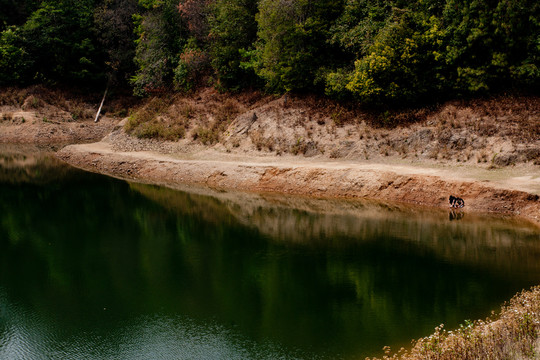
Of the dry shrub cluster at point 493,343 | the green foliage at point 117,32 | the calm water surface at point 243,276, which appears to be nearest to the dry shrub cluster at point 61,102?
the green foliage at point 117,32

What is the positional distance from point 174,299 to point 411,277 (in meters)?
6.57

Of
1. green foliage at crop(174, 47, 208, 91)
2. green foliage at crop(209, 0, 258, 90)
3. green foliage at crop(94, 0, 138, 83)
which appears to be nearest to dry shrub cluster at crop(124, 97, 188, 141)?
green foliage at crop(174, 47, 208, 91)

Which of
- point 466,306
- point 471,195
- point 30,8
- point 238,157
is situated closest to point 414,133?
point 471,195

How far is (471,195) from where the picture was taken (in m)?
22.5

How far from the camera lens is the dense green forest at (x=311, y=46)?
26.7 m

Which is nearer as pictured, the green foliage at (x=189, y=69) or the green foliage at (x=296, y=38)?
the green foliage at (x=296, y=38)

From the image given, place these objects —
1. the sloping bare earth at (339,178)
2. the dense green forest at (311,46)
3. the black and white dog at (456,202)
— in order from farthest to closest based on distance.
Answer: the dense green forest at (311,46) < the black and white dog at (456,202) < the sloping bare earth at (339,178)

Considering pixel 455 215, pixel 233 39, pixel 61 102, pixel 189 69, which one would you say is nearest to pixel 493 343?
pixel 455 215

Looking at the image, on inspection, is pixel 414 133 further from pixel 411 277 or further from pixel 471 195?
pixel 411 277

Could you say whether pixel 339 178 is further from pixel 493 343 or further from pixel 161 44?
pixel 161 44

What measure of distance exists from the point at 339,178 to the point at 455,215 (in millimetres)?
6213

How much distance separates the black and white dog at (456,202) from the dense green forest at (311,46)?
25.0 feet

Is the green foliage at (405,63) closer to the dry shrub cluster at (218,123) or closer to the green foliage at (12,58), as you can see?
the dry shrub cluster at (218,123)

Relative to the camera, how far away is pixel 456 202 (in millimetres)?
22562
